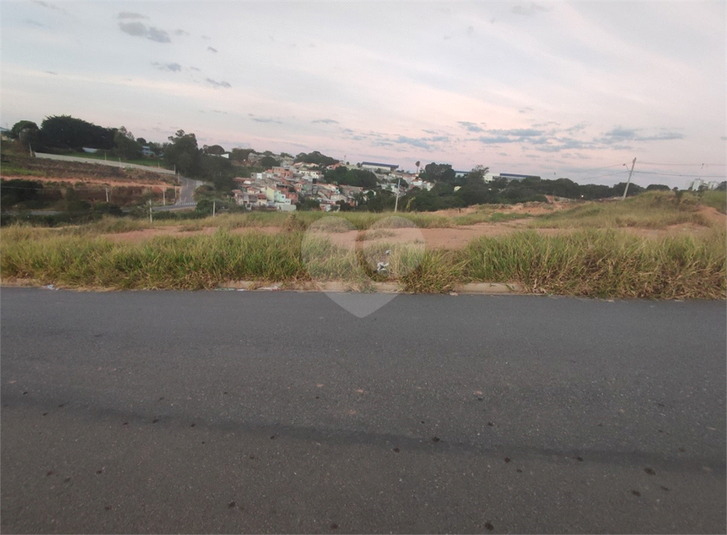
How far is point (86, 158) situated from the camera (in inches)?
1489

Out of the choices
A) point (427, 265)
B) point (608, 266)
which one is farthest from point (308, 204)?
point (608, 266)

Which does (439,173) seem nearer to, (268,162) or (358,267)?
(268,162)

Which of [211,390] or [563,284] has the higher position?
[563,284]

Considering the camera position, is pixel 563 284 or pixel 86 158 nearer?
pixel 563 284

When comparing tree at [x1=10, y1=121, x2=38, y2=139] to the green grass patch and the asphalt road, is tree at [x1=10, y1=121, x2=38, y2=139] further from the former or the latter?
the green grass patch

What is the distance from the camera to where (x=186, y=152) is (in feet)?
91.6

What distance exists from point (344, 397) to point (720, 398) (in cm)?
281

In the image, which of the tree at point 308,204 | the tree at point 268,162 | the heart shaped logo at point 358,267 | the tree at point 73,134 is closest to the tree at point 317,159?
the tree at point 268,162

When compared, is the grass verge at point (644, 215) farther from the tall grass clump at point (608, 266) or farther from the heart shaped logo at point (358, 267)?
the heart shaped logo at point (358, 267)

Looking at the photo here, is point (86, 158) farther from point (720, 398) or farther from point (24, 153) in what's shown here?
point (720, 398)

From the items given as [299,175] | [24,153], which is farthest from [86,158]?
[299,175]

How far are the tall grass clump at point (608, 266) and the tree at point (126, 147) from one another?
132 ft

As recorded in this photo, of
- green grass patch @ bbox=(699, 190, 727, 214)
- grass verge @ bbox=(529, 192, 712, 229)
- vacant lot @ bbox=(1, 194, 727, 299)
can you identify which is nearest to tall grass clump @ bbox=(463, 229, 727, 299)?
vacant lot @ bbox=(1, 194, 727, 299)

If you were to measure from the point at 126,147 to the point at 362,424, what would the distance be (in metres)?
42.9
